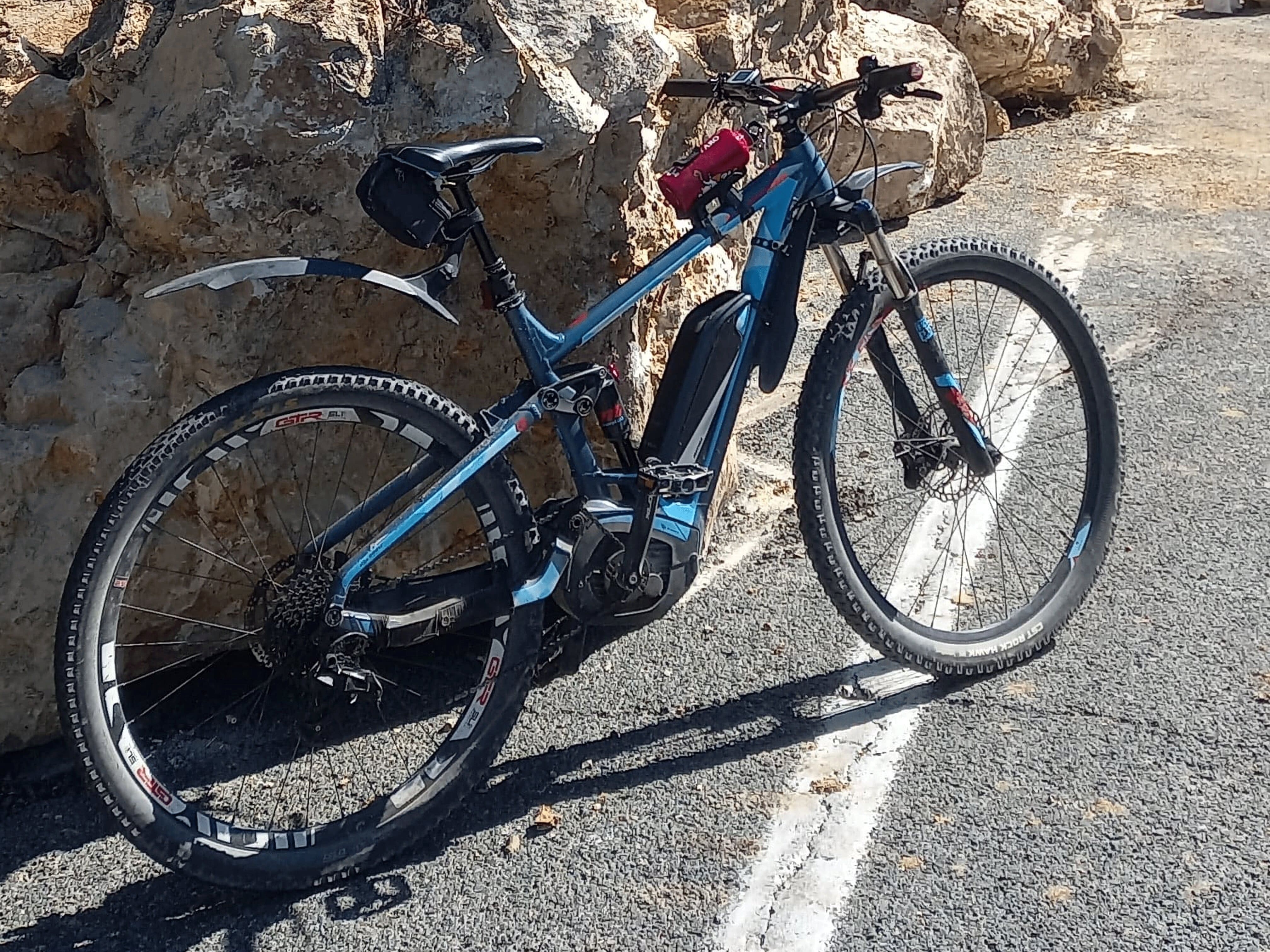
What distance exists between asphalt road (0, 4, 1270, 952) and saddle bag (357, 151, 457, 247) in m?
1.41

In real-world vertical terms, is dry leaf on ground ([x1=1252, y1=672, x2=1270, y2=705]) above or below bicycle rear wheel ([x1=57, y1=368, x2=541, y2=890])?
below

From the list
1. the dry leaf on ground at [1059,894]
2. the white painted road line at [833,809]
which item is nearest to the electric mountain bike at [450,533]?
the white painted road line at [833,809]

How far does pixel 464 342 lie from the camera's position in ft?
12.1

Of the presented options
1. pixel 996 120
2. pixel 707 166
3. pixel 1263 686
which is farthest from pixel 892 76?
pixel 996 120

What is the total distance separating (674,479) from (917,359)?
81cm

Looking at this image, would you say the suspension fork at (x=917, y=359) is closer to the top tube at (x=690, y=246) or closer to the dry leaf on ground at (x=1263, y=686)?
the top tube at (x=690, y=246)

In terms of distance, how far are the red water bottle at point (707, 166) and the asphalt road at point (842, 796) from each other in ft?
4.41

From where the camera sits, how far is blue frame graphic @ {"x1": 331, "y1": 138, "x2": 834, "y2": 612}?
9.77 ft

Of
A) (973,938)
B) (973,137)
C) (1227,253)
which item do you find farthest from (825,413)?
(973,137)

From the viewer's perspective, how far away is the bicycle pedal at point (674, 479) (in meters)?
3.24

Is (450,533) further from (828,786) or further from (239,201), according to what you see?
(828,786)

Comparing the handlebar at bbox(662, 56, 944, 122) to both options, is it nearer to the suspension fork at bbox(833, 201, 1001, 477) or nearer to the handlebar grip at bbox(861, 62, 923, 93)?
the handlebar grip at bbox(861, 62, 923, 93)

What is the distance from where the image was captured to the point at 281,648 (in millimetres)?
2982

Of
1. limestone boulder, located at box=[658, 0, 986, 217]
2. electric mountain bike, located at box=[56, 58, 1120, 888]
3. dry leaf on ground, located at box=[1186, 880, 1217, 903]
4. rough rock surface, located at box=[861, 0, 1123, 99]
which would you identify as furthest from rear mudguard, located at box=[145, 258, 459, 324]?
rough rock surface, located at box=[861, 0, 1123, 99]
